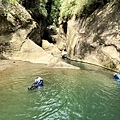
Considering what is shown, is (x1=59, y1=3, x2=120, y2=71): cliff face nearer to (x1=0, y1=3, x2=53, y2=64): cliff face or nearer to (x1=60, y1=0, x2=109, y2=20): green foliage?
(x1=60, y1=0, x2=109, y2=20): green foliage

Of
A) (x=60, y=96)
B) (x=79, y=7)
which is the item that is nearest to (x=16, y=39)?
(x=79, y=7)

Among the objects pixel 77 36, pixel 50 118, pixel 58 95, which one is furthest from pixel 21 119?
pixel 77 36

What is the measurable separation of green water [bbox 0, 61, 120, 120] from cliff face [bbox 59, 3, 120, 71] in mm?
2466

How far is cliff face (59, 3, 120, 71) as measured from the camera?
22672 mm

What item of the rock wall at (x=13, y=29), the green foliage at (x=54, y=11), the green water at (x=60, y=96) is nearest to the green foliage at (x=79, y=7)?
the rock wall at (x=13, y=29)

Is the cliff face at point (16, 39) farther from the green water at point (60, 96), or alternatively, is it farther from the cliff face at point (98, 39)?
the green water at point (60, 96)

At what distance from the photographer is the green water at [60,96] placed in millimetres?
11375

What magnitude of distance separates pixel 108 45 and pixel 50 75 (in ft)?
23.0

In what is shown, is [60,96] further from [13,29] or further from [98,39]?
[13,29]

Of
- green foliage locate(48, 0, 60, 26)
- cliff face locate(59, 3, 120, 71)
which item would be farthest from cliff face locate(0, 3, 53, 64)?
green foliage locate(48, 0, 60, 26)

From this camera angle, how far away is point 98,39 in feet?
83.1

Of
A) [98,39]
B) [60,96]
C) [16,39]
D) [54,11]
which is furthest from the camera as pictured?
[54,11]

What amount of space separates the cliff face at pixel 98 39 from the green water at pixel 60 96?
97.1 inches

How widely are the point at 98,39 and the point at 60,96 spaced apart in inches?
491
